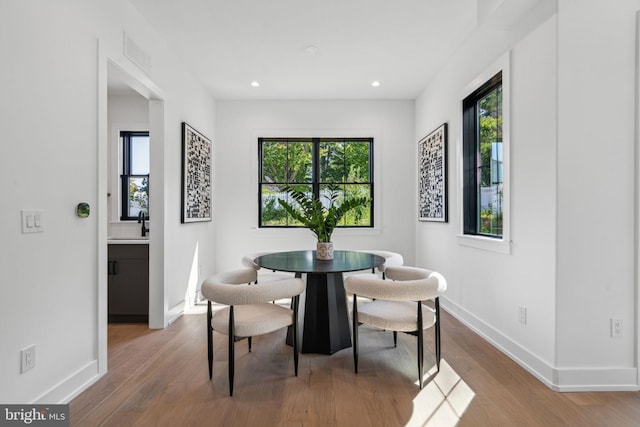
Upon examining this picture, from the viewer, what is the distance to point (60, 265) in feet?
6.40

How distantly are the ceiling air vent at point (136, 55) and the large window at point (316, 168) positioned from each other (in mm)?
2171

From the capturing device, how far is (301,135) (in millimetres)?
4949

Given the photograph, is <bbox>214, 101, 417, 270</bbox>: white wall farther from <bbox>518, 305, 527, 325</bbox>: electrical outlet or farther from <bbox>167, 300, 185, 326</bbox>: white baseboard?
Answer: <bbox>518, 305, 527, 325</bbox>: electrical outlet

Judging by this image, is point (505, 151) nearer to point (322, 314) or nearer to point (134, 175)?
point (322, 314)

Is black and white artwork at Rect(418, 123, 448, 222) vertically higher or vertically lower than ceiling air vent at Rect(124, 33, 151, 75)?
lower

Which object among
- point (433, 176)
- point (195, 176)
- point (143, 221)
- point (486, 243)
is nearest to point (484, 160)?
point (486, 243)

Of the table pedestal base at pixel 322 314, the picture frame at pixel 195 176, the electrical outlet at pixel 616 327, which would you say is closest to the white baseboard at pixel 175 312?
the picture frame at pixel 195 176

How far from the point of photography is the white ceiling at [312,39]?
107 inches

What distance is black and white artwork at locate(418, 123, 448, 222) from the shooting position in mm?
3870

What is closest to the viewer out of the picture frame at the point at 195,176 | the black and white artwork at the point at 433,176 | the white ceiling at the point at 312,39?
the white ceiling at the point at 312,39

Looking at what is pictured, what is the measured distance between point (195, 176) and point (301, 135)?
166cm

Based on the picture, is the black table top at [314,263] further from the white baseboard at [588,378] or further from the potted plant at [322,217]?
the white baseboard at [588,378]

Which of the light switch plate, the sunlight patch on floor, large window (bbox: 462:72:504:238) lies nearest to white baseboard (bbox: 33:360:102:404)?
the light switch plate

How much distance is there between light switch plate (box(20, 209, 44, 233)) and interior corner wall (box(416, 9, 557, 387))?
2938mm
